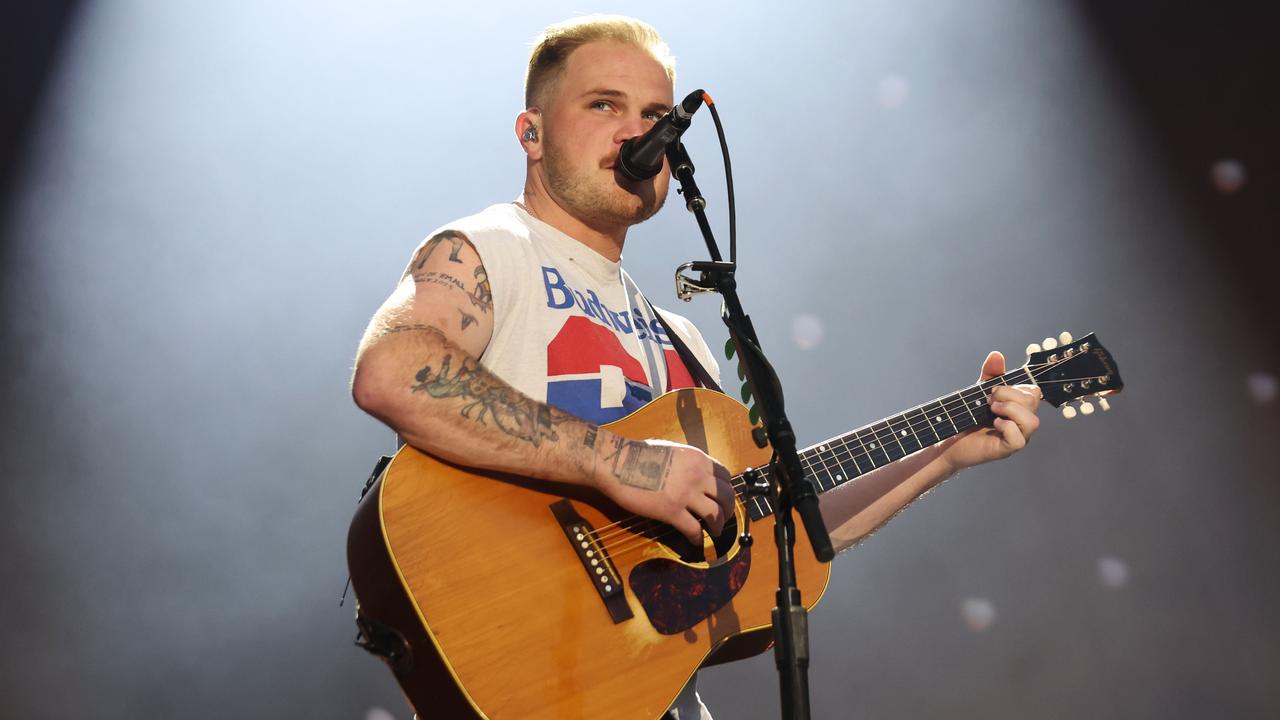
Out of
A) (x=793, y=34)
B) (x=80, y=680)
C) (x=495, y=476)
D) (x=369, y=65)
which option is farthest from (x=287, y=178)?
(x=495, y=476)

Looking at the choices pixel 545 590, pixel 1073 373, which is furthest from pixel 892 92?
pixel 545 590

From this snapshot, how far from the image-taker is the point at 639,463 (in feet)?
6.00

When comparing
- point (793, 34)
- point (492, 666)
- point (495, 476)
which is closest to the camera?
point (492, 666)

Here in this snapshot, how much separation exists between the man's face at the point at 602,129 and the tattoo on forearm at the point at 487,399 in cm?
75

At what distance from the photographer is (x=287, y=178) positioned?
173 inches

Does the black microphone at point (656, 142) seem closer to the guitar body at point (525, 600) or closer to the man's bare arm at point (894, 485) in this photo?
the guitar body at point (525, 600)

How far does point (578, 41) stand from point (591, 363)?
40.1 inches

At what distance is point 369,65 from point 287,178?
742 mm

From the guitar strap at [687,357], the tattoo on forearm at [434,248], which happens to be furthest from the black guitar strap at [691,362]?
the tattoo on forearm at [434,248]

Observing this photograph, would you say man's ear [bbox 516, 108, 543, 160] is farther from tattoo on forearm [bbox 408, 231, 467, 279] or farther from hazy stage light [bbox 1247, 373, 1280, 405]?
hazy stage light [bbox 1247, 373, 1280, 405]

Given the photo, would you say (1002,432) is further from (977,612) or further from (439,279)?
Answer: (977,612)

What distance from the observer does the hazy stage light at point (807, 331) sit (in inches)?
172

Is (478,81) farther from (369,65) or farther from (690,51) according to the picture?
(690,51)

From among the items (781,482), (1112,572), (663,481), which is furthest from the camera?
(1112,572)
